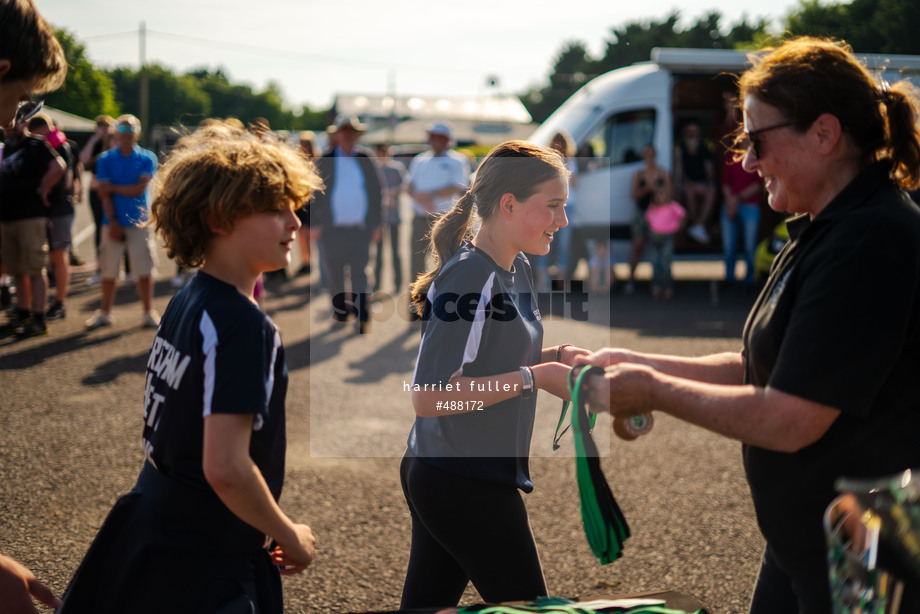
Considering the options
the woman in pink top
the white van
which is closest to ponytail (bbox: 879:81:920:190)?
the woman in pink top

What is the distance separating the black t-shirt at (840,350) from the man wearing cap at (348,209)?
6.70m

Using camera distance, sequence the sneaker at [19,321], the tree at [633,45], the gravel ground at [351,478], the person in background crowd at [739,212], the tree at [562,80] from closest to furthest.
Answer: the gravel ground at [351,478] < the sneaker at [19,321] < the person in background crowd at [739,212] < the tree at [633,45] < the tree at [562,80]

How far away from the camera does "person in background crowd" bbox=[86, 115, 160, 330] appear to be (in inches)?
310

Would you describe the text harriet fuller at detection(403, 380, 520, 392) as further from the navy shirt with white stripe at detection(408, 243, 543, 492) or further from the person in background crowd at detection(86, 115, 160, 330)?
the person in background crowd at detection(86, 115, 160, 330)

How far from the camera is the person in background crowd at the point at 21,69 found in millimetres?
1870

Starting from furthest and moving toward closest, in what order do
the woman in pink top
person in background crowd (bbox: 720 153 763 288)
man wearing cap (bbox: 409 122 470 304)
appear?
person in background crowd (bbox: 720 153 763 288) → the woman in pink top → man wearing cap (bbox: 409 122 470 304)

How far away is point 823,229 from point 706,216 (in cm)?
1052

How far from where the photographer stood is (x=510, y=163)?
2416 mm

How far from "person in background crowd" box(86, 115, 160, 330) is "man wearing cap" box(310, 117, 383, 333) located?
179 centimetres

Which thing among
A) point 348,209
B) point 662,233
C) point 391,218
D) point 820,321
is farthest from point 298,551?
point 662,233

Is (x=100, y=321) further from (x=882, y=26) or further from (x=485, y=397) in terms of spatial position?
(x=882, y=26)

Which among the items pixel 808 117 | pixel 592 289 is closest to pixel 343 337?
pixel 592 289

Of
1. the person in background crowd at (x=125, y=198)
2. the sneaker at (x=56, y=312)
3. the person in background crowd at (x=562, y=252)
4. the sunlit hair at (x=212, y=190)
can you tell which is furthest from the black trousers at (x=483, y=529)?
the person in background crowd at (x=562, y=252)

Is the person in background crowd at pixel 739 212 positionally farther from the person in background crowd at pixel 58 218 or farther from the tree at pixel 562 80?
the tree at pixel 562 80
